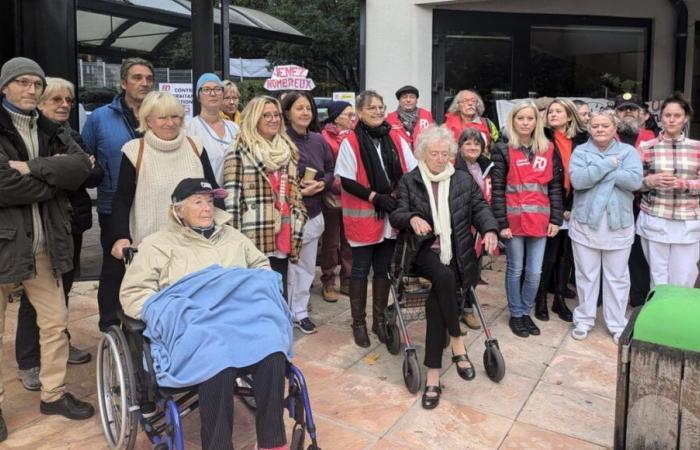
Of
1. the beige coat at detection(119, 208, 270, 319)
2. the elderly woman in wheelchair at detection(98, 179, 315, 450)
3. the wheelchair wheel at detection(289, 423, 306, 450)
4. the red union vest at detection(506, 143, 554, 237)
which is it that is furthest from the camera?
the red union vest at detection(506, 143, 554, 237)

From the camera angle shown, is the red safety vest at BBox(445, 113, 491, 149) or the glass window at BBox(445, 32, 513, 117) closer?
the red safety vest at BBox(445, 113, 491, 149)

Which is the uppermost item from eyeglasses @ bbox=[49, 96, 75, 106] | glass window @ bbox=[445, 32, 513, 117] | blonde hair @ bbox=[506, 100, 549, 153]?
→ glass window @ bbox=[445, 32, 513, 117]

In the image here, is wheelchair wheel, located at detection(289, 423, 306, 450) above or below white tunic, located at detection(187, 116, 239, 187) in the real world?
below

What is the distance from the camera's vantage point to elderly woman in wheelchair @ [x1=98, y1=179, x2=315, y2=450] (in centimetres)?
255

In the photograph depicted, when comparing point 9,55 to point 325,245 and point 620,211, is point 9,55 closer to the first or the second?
Result: point 325,245

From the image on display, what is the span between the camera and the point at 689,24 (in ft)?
26.6

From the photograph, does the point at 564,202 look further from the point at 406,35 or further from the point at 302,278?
the point at 406,35

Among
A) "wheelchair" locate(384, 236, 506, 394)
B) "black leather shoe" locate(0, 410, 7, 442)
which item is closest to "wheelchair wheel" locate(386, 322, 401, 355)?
"wheelchair" locate(384, 236, 506, 394)

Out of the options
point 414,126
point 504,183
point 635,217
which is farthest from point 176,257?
point 635,217

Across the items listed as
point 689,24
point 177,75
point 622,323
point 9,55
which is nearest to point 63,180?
point 9,55

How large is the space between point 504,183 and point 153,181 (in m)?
2.53

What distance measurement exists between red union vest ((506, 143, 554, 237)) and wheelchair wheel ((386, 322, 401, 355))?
46.7 inches

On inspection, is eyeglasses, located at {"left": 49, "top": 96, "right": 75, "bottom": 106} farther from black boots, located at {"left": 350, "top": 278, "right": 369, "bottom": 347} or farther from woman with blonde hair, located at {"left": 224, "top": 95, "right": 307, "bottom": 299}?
black boots, located at {"left": 350, "top": 278, "right": 369, "bottom": 347}

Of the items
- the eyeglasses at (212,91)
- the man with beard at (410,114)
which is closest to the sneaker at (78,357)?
the eyeglasses at (212,91)
